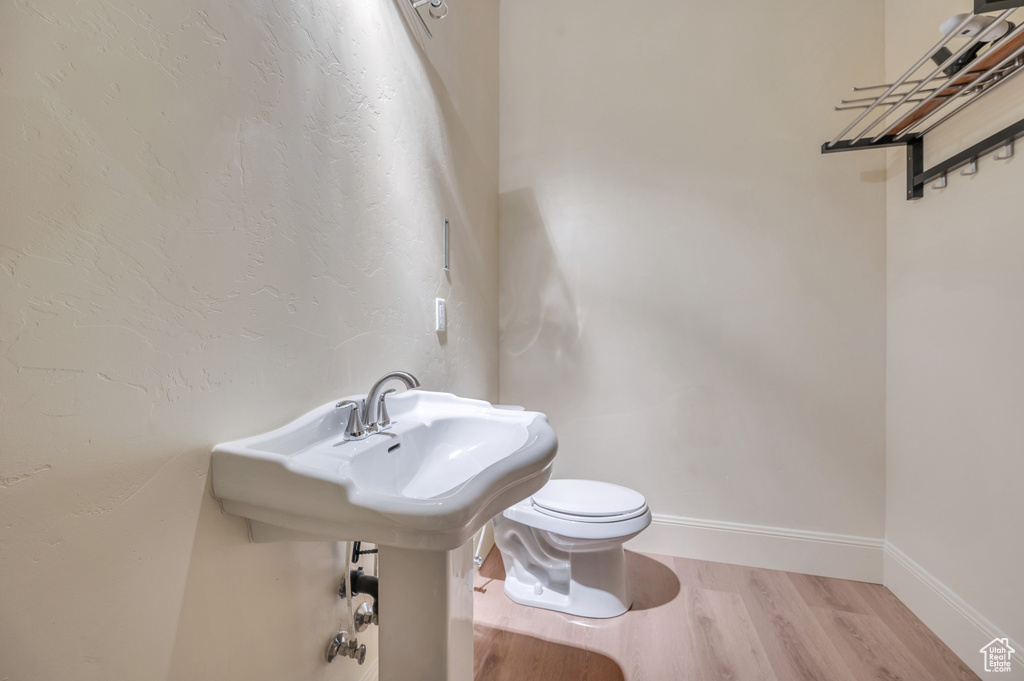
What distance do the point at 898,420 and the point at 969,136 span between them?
97cm

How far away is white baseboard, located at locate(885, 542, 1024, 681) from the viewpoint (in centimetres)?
123

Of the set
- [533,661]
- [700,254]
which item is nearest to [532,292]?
[700,254]

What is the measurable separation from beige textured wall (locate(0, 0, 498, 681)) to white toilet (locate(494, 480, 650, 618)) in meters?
0.70

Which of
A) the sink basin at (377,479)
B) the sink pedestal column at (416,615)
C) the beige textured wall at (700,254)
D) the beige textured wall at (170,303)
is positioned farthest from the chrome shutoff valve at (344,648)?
the beige textured wall at (700,254)

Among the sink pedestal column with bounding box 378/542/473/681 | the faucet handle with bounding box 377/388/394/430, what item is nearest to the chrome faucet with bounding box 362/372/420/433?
the faucet handle with bounding box 377/388/394/430

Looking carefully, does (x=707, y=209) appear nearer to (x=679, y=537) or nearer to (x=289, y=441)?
(x=679, y=537)

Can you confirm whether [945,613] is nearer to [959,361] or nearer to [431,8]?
[959,361]

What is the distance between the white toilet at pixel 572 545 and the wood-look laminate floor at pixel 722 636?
0.06 m

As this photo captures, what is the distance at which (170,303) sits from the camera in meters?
0.63

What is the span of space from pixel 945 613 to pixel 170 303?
7.18 ft

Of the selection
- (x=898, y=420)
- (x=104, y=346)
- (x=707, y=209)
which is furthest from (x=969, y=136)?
(x=104, y=346)

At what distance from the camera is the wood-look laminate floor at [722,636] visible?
1.29 m

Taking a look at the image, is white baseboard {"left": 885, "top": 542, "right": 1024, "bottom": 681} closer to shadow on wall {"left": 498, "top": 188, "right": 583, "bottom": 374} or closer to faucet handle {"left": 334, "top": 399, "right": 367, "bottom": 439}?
shadow on wall {"left": 498, "top": 188, "right": 583, "bottom": 374}

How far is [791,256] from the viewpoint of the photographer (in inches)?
71.8
